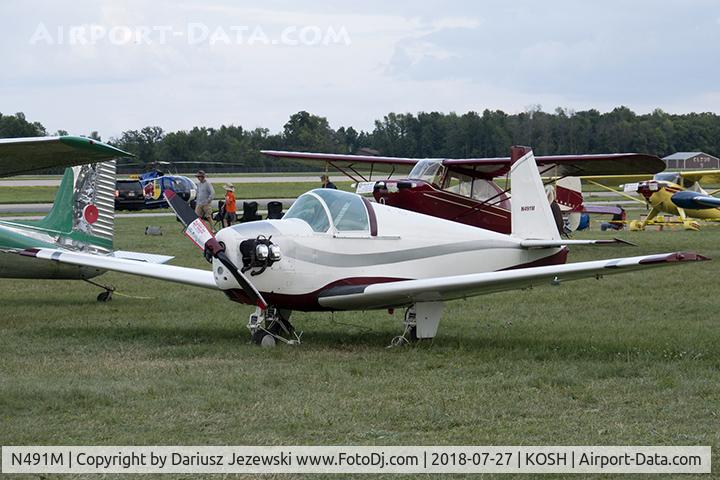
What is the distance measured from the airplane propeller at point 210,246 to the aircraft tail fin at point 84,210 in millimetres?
4094

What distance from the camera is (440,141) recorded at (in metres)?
64.4

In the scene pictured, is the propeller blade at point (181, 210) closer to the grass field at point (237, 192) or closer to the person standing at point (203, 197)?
the person standing at point (203, 197)

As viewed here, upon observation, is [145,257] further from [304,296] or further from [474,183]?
[474,183]

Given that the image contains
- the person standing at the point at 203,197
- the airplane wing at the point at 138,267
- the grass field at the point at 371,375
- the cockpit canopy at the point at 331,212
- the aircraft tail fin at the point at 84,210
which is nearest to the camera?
the grass field at the point at 371,375

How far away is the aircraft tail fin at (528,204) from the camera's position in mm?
10758

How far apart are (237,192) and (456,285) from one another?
47.3 metres

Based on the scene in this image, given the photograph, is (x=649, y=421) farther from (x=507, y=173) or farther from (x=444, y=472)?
(x=507, y=173)

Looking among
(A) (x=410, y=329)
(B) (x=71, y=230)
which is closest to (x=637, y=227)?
(B) (x=71, y=230)

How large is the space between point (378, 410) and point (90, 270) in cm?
737

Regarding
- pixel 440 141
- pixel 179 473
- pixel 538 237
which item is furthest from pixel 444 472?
pixel 440 141

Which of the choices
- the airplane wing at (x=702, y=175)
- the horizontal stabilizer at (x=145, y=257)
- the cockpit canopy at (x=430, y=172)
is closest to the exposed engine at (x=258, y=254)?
the horizontal stabilizer at (x=145, y=257)

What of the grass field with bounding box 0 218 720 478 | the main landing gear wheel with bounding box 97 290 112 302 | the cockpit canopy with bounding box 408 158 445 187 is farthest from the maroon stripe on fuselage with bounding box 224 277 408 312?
the cockpit canopy with bounding box 408 158 445 187

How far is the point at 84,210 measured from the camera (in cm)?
1336

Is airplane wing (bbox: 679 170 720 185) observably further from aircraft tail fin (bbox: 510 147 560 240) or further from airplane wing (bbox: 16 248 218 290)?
airplane wing (bbox: 16 248 218 290)
